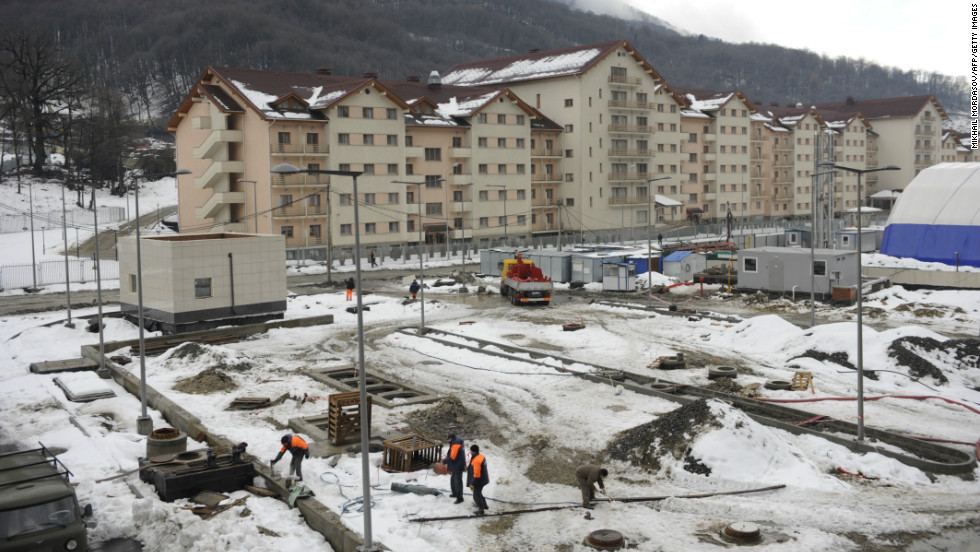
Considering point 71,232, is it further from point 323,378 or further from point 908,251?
point 908,251

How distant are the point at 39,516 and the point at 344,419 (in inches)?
329

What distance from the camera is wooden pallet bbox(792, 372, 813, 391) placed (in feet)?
88.6

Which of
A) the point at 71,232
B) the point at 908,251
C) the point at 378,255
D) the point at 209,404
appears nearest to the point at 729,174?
the point at 908,251

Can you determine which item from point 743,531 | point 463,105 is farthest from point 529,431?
point 463,105

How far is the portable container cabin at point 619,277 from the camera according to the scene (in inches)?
2068

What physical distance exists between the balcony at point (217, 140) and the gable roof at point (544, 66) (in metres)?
36.0

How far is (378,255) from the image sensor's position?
7094 centimetres

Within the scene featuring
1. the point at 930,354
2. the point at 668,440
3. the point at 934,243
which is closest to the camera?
the point at 668,440

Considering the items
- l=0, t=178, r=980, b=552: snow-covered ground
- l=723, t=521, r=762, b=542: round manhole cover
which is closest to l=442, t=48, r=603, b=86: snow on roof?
l=0, t=178, r=980, b=552: snow-covered ground

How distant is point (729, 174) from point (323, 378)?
90.9 meters

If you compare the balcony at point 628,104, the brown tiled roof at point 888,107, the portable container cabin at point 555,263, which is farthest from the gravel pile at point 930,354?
the brown tiled roof at point 888,107

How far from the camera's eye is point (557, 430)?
76.7 ft

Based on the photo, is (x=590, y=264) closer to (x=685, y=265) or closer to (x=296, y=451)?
(x=685, y=265)

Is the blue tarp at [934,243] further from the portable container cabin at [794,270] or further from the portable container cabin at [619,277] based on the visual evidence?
the portable container cabin at [619,277]
